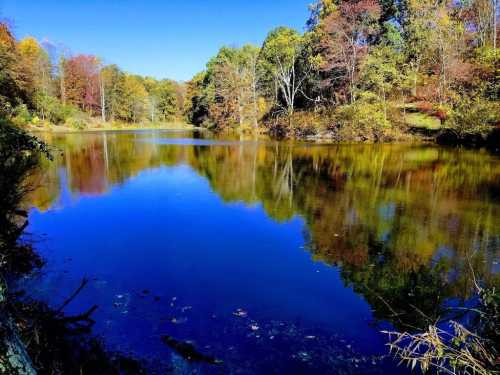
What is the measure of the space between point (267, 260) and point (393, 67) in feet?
113

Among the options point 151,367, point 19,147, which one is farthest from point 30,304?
point 19,147

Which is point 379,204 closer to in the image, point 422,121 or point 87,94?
point 422,121

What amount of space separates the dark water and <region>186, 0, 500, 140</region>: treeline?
18717 mm

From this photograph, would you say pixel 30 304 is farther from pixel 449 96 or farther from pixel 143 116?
pixel 143 116

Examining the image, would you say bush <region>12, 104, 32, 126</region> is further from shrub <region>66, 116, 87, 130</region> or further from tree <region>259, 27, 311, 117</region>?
shrub <region>66, 116, 87, 130</region>

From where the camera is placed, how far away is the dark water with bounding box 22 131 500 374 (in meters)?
4.47

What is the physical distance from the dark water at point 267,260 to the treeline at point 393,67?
1872 cm

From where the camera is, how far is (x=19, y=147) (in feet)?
20.8

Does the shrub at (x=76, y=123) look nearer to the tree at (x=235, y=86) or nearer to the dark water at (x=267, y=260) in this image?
the tree at (x=235, y=86)

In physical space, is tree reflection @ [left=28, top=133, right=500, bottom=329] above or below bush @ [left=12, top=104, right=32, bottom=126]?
below

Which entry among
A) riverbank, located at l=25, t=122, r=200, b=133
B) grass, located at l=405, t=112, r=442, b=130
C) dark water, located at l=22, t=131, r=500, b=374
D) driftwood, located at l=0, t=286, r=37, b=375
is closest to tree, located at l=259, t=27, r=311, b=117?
grass, located at l=405, t=112, r=442, b=130

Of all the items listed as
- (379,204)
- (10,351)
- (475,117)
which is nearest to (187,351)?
(10,351)

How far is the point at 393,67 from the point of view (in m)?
35.6

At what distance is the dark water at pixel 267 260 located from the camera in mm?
4469
